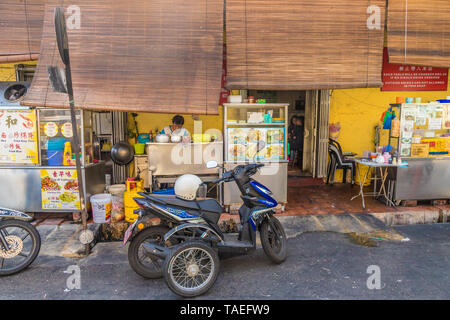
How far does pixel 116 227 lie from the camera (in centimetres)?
570

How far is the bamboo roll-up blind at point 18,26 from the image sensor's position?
5.59 metres

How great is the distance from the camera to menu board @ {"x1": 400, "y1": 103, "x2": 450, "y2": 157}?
6.51 meters

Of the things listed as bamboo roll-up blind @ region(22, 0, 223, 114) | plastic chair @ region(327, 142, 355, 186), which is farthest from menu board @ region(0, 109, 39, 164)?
plastic chair @ region(327, 142, 355, 186)

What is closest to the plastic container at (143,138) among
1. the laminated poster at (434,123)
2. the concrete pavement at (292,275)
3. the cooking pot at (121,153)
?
the cooking pot at (121,153)

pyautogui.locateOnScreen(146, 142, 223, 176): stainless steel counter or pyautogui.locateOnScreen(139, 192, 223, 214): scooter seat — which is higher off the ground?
pyautogui.locateOnScreen(146, 142, 223, 176): stainless steel counter

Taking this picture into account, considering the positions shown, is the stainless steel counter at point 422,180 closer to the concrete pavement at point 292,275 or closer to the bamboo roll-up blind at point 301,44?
the concrete pavement at point 292,275

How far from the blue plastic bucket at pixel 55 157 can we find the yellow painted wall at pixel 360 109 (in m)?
6.59

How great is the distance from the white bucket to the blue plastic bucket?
1.00 m

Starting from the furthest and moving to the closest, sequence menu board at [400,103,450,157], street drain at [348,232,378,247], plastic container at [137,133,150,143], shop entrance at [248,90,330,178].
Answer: shop entrance at [248,90,330,178] < plastic container at [137,133,150,143] < menu board at [400,103,450,157] < street drain at [348,232,378,247]

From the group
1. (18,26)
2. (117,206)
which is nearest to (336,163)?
(117,206)

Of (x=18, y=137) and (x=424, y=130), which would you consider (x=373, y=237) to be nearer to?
(x=424, y=130)

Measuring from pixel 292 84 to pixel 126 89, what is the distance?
264 cm

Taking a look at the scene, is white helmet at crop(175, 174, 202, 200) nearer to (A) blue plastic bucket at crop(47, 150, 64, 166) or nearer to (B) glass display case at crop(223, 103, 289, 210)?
(B) glass display case at crop(223, 103, 289, 210)

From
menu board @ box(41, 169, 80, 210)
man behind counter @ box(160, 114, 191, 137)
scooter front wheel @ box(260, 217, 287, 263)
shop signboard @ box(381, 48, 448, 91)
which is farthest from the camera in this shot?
shop signboard @ box(381, 48, 448, 91)
